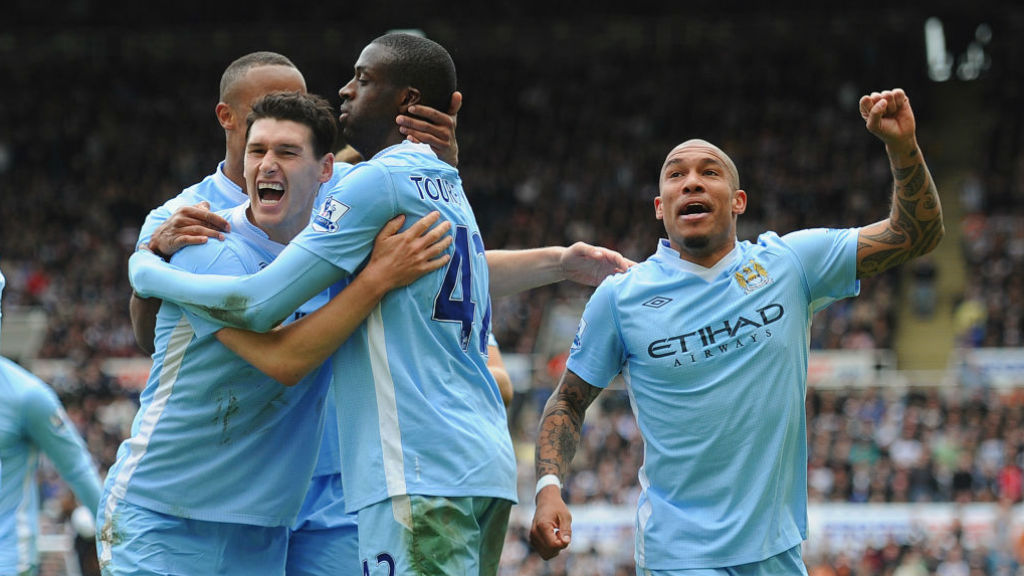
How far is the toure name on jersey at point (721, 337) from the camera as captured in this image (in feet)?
15.8

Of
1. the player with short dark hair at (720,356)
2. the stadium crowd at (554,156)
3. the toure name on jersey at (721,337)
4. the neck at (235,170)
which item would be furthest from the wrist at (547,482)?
the stadium crowd at (554,156)

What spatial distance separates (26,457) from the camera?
709cm

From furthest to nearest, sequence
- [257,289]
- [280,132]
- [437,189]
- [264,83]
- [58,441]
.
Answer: [58,441] < [264,83] < [280,132] < [437,189] < [257,289]

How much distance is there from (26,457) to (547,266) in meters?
3.14

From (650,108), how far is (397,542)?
28.9m

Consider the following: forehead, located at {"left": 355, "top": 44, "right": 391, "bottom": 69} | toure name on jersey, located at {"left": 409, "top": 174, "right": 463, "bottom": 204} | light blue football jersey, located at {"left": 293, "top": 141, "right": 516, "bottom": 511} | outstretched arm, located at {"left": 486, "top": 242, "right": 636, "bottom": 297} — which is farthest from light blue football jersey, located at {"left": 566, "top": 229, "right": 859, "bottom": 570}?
forehead, located at {"left": 355, "top": 44, "right": 391, "bottom": 69}

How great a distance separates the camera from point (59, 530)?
17.7 metres

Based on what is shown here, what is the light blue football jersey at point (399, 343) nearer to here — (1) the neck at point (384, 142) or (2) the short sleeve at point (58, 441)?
(1) the neck at point (384, 142)

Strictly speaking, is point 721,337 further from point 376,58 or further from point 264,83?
point 264,83

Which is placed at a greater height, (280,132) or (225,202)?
(280,132)

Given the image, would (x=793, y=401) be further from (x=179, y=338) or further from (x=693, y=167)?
(x=179, y=338)

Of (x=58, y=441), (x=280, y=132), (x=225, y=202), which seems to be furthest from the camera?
(x=58, y=441)

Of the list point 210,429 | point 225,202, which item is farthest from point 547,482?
point 225,202

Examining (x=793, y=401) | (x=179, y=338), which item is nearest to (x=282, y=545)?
(x=179, y=338)
